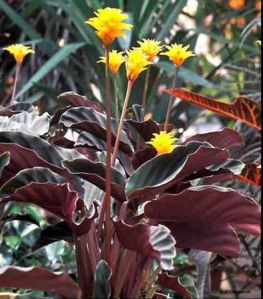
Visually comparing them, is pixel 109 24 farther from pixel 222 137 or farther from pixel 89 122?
pixel 222 137

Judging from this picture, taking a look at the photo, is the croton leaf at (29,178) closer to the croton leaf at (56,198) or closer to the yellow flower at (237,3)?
the croton leaf at (56,198)

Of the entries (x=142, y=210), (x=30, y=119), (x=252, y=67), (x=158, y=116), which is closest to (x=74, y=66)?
(x=158, y=116)

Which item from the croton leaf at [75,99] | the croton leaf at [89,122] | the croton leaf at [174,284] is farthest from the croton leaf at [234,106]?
the croton leaf at [174,284]

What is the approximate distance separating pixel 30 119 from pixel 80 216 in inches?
9.4

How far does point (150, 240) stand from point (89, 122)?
31 centimetres

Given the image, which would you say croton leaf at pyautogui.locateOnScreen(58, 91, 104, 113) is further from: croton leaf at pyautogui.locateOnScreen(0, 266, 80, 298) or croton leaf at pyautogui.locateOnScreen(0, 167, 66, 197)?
croton leaf at pyautogui.locateOnScreen(0, 266, 80, 298)

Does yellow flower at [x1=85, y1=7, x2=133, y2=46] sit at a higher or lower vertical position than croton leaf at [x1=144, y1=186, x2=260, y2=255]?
higher

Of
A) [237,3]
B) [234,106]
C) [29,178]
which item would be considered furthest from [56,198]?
[237,3]

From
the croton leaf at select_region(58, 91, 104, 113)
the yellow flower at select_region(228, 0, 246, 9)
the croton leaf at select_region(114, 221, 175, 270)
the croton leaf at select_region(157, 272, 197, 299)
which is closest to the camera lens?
the croton leaf at select_region(114, 221, 175, 270)

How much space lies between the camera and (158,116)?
106 inches

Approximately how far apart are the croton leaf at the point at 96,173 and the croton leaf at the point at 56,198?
0.14 ft

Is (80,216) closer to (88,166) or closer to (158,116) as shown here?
(88,166)

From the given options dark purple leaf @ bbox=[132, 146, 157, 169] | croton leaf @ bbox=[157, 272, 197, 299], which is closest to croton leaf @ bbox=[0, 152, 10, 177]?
dark purple leaf @ bbox=[132, 146, 157, 169]

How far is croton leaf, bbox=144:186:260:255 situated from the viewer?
3.02ft
